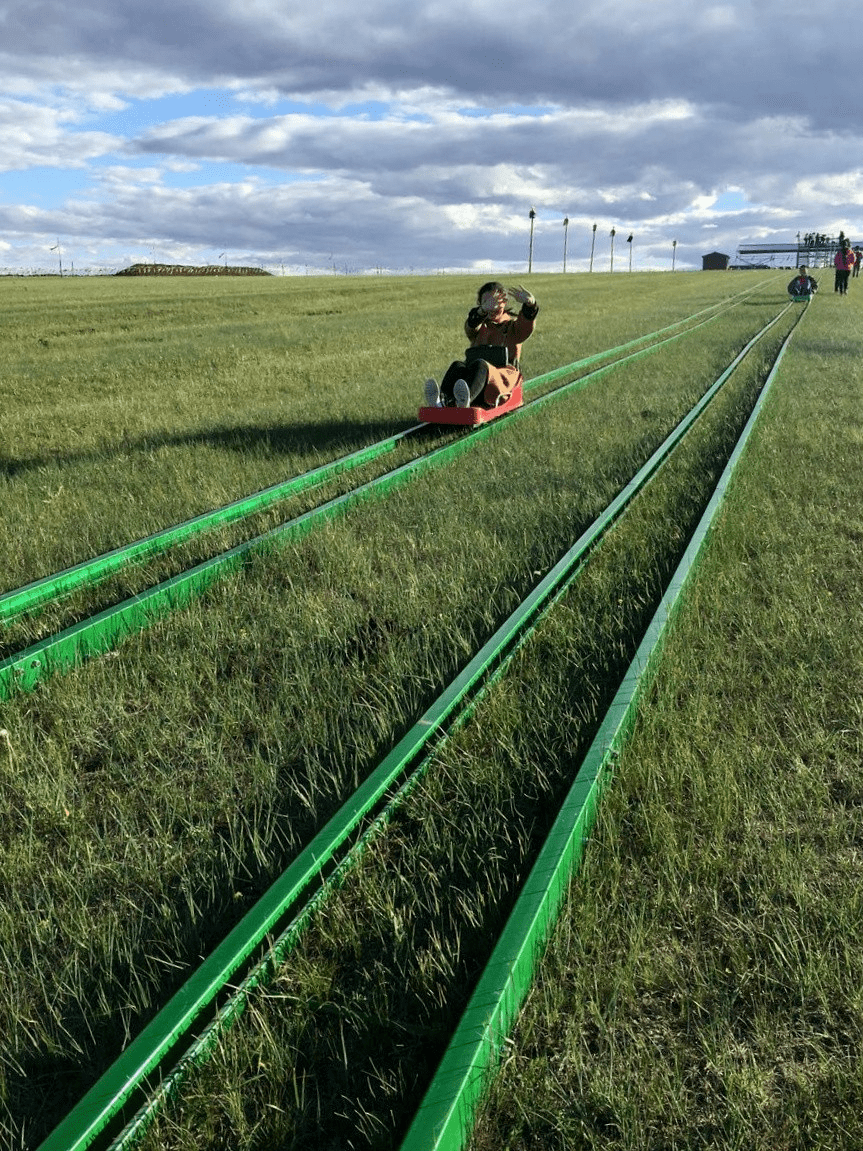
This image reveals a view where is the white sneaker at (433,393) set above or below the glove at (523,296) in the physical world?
below

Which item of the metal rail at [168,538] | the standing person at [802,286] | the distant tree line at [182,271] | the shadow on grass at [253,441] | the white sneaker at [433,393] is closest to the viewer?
the metal rail at [168,538]

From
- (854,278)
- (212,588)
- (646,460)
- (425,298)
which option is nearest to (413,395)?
(646,460)

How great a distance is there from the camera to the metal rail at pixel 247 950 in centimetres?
182

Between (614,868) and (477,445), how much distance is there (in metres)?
6.59

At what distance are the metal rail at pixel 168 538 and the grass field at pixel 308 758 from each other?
366 millimetres

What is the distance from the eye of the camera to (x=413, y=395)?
1238 cm

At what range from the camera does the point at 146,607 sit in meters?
4.69

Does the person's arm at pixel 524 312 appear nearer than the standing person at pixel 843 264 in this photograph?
Yes

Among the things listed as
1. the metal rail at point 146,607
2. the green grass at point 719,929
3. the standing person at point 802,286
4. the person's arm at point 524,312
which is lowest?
the green grass at point 719,929

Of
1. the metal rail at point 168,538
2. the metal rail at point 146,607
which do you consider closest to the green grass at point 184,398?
the metal rail at point 168,538

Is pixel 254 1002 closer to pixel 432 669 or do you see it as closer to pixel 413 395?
pixel 432 669

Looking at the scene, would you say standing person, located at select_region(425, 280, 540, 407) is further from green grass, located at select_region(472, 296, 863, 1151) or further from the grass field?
green grass, located at select_region(472, 296, 863, 1151)

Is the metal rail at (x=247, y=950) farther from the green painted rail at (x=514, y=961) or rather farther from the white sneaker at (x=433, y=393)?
the white sneaker at (x=433, y=393)

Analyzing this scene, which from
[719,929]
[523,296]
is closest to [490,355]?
[523,296]
